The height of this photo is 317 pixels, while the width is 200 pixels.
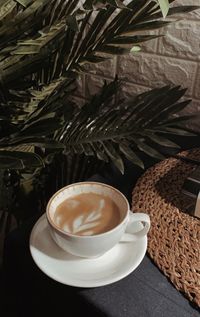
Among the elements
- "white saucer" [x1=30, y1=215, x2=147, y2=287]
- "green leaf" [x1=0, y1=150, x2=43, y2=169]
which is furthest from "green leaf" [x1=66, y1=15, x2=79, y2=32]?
"white saucer" [x1=30, y1=215, x2=147, y2=287]

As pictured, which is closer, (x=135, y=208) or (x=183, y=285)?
(x=183, y=285)

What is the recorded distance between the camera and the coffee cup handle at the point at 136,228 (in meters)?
0.56

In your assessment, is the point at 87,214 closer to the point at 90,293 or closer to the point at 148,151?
the point at 90,293

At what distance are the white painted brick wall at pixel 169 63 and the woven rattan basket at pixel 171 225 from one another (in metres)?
0.25

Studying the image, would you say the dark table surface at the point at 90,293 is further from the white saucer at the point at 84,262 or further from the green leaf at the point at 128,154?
the green leaf at the point at 128,154

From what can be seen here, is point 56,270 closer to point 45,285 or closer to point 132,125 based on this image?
point 45,285

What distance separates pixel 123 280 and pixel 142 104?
415 millimetres

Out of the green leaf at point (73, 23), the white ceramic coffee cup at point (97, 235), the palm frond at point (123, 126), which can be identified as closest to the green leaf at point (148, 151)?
the palm frond at point (123, 126)

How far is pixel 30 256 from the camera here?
1.99 ft

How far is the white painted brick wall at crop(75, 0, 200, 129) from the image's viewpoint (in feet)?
2.91

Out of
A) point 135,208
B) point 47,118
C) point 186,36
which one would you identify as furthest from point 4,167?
point 186,36

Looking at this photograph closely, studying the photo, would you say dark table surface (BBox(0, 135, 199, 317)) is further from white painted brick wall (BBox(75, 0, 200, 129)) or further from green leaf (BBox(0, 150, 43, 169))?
white painted brick wall (BBox(75, 0, 200, 129))

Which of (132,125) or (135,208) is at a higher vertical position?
(132,125)

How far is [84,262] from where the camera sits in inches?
21.5
